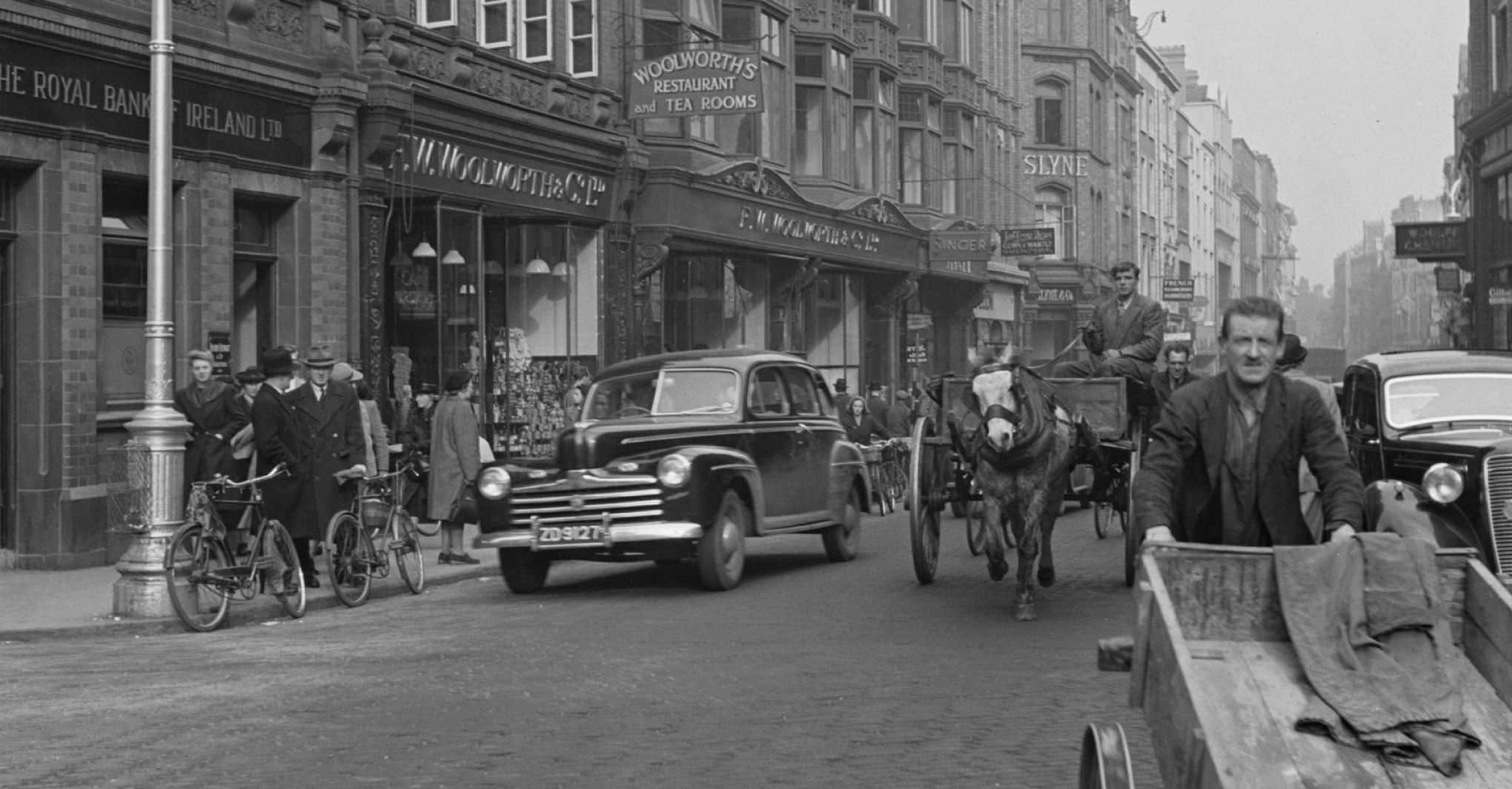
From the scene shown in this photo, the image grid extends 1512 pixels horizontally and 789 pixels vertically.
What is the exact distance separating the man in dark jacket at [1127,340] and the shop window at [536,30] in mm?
13086

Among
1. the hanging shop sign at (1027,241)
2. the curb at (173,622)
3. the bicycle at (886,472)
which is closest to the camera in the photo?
the curb at (173,622)

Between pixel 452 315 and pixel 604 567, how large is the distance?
6.81 meters

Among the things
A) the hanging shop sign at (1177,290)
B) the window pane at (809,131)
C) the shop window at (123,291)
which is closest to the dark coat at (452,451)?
the shop window at (123,291)

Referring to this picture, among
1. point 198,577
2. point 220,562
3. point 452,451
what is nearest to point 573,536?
point 220,562

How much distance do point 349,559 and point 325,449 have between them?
2.81 feet

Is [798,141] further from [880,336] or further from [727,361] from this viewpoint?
[727,361]

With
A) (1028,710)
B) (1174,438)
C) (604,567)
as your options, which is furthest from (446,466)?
(1174,438)

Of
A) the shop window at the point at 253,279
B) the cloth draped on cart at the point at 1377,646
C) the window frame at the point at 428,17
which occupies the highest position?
the window frame at the point at 428,17

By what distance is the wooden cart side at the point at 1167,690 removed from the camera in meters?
4.54

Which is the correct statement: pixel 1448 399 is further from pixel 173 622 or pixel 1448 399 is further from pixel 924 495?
pixel 173 622

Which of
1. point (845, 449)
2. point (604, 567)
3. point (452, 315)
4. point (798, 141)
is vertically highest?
point (798, 141)

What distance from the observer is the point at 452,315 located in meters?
23.5

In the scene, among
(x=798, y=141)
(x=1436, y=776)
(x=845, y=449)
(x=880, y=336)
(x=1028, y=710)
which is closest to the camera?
(x=1436, y=776)

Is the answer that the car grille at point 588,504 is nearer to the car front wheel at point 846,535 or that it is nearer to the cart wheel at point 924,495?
the cart wheel at point 924,495
